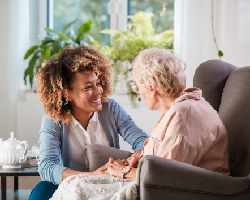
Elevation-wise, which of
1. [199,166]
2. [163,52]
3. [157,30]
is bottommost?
[199,166]

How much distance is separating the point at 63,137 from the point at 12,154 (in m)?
0.36

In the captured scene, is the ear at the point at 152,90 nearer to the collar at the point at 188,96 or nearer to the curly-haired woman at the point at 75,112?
the collar at the point at 188,96

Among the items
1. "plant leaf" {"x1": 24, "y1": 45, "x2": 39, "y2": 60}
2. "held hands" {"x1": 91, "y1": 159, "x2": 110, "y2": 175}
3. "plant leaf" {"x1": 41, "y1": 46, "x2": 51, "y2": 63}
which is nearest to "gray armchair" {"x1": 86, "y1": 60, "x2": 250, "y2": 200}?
"held hands" {"x1": 91, "y1": 159, "x2": 110, "y2": 175}

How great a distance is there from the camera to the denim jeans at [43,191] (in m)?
1.59

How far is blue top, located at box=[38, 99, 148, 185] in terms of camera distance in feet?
5.59

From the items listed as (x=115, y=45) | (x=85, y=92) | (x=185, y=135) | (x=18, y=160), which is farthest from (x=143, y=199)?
(x=115, y=45)

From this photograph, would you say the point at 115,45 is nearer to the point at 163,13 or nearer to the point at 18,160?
the point at 163,13

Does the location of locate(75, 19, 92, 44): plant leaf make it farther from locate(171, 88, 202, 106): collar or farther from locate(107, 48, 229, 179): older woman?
locate(171, 88, 202, 106): collar

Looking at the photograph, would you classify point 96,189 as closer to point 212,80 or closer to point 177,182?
point 177,182

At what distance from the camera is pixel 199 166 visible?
4.68 ft

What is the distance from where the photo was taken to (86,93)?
1890mm

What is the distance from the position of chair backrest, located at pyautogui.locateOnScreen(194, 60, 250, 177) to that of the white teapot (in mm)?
1056

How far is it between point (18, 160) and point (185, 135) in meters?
1.10

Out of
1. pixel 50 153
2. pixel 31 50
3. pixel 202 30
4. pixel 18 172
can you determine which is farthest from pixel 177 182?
pixel 31 50
